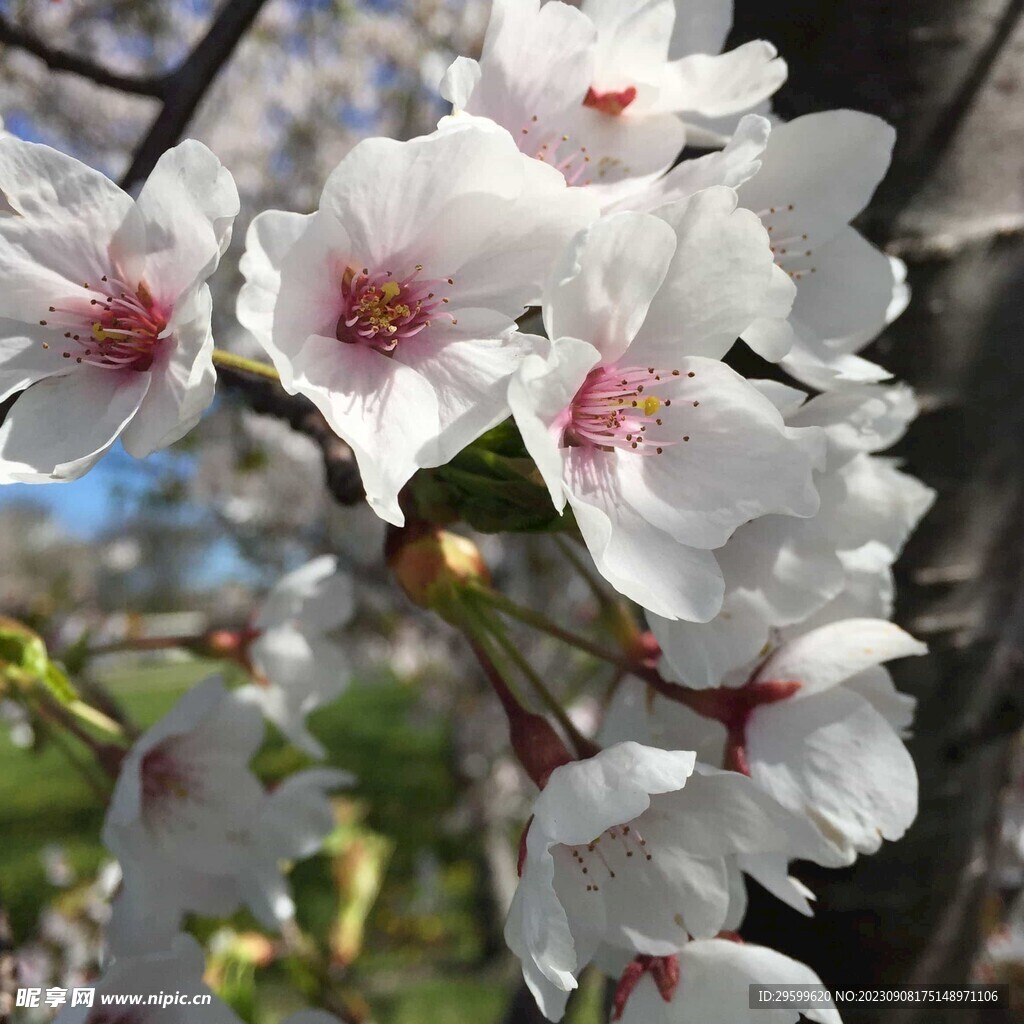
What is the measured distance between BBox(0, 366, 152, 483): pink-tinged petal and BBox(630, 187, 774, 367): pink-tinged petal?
376 mm

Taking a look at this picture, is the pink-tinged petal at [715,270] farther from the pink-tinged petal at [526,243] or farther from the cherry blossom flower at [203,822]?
the cherry blossom flower at [203,822]

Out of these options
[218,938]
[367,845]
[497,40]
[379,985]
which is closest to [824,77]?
[497,40]

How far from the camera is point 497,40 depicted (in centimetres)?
67

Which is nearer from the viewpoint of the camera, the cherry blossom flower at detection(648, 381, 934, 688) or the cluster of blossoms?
the cluster of blossoms

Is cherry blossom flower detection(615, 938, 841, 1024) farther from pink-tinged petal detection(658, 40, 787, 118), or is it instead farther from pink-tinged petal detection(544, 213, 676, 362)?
pink-tinged petal detection(658, 40, 787, 118)

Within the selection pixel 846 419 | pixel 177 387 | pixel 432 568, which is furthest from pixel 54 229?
pixel 846 419

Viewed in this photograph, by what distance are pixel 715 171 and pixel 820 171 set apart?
0.17 m

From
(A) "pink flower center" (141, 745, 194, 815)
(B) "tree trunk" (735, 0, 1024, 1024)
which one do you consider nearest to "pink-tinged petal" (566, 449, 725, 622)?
(B) "tree trunk" (735, 0, 1024, 1024)

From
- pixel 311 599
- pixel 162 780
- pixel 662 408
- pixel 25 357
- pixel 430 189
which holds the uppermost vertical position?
pixel 430 189

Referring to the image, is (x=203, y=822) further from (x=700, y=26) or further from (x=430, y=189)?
(x=700, y=26)

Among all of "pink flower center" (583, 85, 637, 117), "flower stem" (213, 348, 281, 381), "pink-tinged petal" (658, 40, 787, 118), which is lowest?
"flower stem" (213, 348, 281, 381)

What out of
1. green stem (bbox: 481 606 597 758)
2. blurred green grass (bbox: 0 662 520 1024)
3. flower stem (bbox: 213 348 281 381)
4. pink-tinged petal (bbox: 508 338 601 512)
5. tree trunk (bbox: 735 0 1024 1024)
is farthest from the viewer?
blurred green grass (bbox: 0 662 520 1024)

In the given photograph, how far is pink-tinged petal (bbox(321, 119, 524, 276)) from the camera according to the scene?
1.85 ft

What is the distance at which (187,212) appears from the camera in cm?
59
